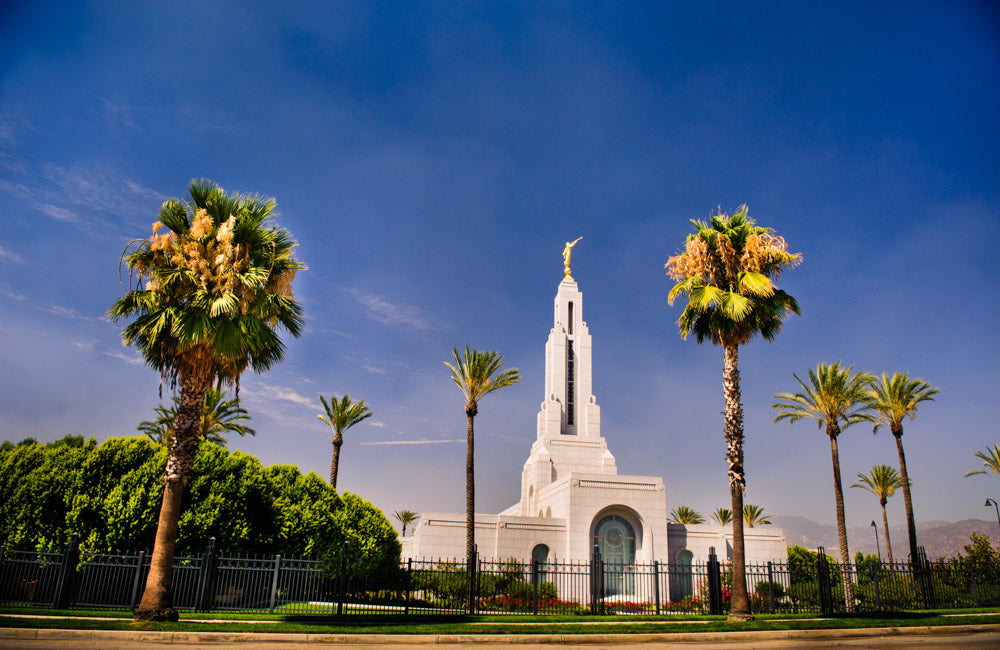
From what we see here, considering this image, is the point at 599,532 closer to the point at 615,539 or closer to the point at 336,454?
the point at 615,539

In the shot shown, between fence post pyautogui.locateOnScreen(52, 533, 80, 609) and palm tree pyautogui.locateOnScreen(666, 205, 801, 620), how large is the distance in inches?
802

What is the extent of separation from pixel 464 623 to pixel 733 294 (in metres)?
13.2

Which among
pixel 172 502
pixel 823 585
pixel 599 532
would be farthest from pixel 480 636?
pixel 599 532

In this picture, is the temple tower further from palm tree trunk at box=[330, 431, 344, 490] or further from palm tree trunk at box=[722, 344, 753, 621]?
palm tree trunk at box=[722, 344, 753, 621]

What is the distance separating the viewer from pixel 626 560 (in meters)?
39.0

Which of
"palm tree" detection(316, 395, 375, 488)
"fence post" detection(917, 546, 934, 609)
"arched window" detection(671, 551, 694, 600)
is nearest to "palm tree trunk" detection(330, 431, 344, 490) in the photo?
"palm tree" detection(316, 395, 375, 488)

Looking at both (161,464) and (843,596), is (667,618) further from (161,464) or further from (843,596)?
(161,464)

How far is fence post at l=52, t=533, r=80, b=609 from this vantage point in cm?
1837

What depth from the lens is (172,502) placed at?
15.7 metres

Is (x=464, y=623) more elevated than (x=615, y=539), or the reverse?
(x=615, y=539)

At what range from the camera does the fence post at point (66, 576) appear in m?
18.4

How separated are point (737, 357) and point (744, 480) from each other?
413 cm

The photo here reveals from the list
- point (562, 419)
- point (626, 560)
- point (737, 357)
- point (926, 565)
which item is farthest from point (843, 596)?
point (562, 419)

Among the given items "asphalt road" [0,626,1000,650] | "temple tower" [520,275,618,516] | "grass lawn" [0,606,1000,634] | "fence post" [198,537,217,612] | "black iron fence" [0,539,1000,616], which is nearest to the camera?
"asphalt road" [0,626,1000,650]
